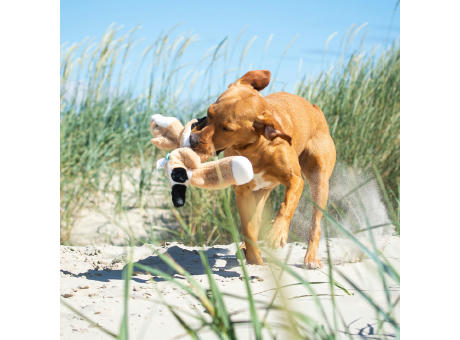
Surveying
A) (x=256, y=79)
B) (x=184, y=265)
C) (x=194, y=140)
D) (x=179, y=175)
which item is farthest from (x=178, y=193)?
(x=184, y=265)

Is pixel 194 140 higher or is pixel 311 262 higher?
pixel 194 140

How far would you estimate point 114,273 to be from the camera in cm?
288

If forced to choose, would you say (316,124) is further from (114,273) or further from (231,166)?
(114,273)

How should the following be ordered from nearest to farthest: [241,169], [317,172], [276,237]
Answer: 1. [241,169]
2. [276,237]
3. [317,172]

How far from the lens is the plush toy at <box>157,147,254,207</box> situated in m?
2.20

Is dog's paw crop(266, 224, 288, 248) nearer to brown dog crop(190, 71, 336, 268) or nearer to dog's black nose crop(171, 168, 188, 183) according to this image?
brown dog crop(190, 71, 336, 268)

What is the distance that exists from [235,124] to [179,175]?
383 millimetres

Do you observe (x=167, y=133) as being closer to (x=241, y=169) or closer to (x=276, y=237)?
(x=241, y=169)

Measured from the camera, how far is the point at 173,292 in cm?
237

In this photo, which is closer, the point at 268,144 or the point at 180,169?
the point at 180,169

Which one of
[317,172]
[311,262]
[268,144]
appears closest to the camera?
[268,144]

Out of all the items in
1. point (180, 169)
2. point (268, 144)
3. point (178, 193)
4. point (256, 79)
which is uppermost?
point (256, 79)

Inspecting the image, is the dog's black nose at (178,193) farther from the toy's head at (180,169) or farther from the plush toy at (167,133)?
the plush toy at (167,133)
